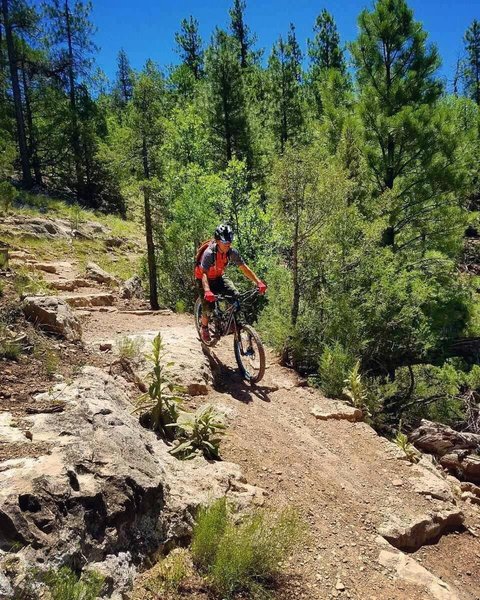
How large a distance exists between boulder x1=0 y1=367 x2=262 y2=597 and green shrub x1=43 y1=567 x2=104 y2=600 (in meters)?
0.09

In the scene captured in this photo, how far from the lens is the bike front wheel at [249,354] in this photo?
7.00 metres

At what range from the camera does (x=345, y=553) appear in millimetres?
4086

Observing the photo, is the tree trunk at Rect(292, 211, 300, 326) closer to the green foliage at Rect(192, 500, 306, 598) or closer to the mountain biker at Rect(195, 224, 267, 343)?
the mountain biker at Rect(195, 224, 267, 343)

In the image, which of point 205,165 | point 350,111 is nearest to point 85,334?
point 350,111

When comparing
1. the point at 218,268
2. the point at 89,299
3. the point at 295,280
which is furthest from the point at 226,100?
the point at 218,268

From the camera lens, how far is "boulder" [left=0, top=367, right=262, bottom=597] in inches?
108

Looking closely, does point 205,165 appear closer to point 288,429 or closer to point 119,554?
point 288,429

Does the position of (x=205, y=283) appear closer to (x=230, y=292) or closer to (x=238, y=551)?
(x=230, y=292)

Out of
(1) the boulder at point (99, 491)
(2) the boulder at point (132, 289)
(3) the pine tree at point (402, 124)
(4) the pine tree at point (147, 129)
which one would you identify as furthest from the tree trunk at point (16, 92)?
(1) the boulder at point (99, 491)

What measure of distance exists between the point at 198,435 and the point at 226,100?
66.3 ft

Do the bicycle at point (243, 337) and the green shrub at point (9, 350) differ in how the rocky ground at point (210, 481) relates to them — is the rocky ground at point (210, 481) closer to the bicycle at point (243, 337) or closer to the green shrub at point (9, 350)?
the green shrub at point (9, 350)

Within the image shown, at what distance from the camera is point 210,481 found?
4227mm

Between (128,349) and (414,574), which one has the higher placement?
(128,349)

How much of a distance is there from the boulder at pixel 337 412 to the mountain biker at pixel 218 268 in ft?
6.58
